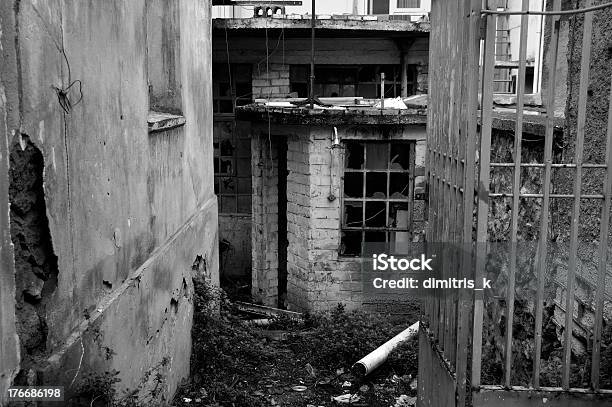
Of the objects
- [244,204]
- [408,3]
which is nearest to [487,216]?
[244,204]

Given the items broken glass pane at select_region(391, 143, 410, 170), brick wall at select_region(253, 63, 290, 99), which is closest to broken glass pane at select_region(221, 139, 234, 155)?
brick wall at select_region(253, 63, 290, 99)

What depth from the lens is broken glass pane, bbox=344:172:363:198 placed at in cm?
947

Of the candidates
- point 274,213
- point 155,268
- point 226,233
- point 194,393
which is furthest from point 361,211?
point 155,268

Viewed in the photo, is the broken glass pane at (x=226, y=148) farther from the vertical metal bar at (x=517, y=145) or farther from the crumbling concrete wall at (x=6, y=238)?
the crumbling concrete wall at (x=6, y=238)

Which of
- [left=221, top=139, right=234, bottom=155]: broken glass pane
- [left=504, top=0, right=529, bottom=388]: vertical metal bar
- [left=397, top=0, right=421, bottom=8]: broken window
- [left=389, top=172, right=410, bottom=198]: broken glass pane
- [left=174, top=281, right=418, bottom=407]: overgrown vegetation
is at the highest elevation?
[left=397, top=0, right=421, bottom=8]: broken window

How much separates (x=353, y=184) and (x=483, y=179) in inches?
260

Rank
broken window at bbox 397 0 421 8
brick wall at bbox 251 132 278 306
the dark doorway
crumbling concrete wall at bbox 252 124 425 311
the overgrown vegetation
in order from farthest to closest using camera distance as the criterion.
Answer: broken window at bbox 397 0 421 8
the dark doorway
brick wall at bbox 251 132 278 306
crumbling concrete wall at bbox 252 124 425 311
the overgrown vegetation

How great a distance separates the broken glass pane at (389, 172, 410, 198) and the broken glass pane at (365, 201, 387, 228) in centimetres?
24

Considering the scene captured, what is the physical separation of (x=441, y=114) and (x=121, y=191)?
1972 mm

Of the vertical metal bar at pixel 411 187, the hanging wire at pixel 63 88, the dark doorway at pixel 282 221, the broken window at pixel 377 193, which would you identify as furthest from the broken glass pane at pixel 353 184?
the hanging wire at pixel 63 88

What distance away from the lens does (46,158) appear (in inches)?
103

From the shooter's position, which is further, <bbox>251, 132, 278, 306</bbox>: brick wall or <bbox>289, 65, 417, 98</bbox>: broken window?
<bbox>289, 65, 417, 98</bbox>: broken window

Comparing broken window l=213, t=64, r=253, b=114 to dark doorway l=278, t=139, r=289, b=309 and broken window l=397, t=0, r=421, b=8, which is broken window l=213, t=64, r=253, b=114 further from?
broken window l=397, t=0, r=421, b=8

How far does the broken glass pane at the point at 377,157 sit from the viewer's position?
31.0 feet
